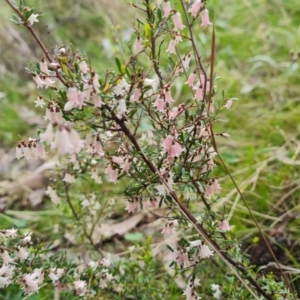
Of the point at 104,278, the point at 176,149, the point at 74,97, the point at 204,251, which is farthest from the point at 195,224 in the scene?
the point at 74,97

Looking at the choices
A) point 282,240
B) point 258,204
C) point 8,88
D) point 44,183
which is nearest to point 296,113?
point 258,204

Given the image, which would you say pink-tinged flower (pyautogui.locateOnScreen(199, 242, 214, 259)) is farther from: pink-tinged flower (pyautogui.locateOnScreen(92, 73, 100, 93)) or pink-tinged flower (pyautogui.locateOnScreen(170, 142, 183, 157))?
pink-tinged flower (pyautogui.locateOnScreen(92, 73, 100, 93))

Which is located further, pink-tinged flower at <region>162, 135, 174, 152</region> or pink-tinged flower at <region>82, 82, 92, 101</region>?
pink-tinged flower at <region>162, 135, 174, 152</region>

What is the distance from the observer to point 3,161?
95.8 inches

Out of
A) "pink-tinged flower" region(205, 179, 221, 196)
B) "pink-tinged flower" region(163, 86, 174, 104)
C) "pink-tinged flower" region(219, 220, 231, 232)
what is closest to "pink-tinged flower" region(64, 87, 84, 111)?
"pink-tinged flower" region(163, 86, 174, 104)

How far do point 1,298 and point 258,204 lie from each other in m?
0.93

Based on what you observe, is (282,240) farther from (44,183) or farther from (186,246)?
(44,183)

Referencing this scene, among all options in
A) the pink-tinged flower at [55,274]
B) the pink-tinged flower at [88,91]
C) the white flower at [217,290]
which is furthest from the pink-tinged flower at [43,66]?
the white flower at [217,290]

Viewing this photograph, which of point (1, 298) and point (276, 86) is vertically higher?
point (276, 86)

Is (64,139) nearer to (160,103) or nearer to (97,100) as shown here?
(97,100)

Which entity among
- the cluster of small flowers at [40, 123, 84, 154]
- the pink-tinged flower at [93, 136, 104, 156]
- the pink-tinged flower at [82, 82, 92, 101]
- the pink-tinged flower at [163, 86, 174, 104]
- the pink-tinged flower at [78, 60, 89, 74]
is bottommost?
the cluster of small flowers at [40, 123, 84, 154]

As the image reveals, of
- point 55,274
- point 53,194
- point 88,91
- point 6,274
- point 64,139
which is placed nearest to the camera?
point 64,139

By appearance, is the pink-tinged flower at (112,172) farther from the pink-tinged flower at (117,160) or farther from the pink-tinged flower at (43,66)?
the pink-tinged flower at (43,66)

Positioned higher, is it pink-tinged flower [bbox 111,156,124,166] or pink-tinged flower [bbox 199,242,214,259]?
pink-tinged flower [bbox 111,156,124,166]
